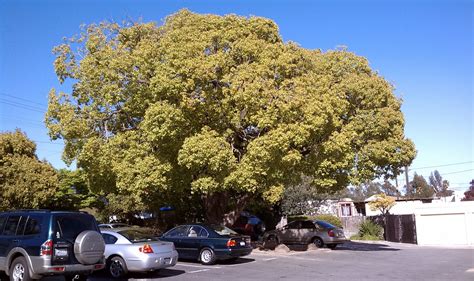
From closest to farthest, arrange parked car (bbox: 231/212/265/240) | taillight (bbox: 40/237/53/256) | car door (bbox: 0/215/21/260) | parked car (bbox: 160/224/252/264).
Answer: taillight (bbox: 40/237/53/256), car door (bbox: 0/215/21/260), parked car (bbox: 160/224/252/264), parked car (bbox: 231/212/265/240)

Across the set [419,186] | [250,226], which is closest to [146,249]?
[250,226]

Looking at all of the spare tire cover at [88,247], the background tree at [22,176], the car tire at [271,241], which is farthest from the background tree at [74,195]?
the spare tire cover at [88,247]

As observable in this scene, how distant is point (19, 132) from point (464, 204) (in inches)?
1079

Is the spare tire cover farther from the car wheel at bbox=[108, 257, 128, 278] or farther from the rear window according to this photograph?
the car wheel at bbox=[108, 257, 128, 278]

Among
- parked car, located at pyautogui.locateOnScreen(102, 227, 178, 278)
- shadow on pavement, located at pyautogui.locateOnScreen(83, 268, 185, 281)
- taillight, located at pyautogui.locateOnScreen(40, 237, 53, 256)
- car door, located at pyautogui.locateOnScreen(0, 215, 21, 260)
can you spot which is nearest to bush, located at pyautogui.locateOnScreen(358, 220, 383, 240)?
shadow on pavement, located at pyautogui.locateOnScreen(83, 268, 185, 281)

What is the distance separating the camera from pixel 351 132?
22.1 m

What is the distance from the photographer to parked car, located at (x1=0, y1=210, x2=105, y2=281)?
10.9m

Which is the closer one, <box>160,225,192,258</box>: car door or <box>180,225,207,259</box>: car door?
<box>180,225,207,259</box>: car door

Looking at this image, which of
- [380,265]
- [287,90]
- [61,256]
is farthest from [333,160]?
[61,256]

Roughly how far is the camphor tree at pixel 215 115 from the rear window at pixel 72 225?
7015 millimetres

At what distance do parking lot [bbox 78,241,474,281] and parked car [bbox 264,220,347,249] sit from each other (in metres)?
3.78

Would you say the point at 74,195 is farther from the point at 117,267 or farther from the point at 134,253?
the point at 134,253

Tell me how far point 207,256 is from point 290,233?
957 cm

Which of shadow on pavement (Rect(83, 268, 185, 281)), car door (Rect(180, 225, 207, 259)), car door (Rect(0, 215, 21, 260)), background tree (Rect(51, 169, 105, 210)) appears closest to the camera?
car door (Rect(0, 215, 21, 260))
